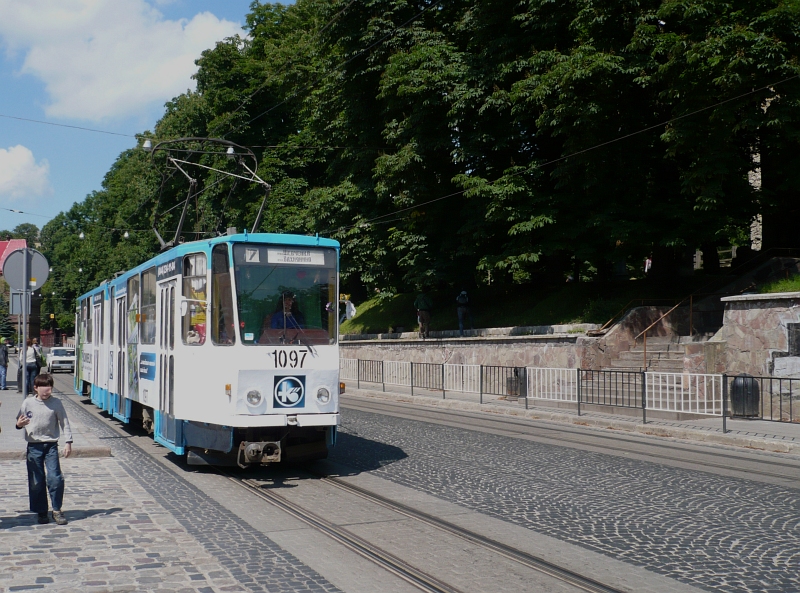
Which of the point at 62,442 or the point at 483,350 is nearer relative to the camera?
the point at 62,442

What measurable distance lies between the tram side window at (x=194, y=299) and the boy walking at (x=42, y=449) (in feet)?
9.34

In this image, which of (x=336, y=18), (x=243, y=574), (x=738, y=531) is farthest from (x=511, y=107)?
(x=243, y=574)

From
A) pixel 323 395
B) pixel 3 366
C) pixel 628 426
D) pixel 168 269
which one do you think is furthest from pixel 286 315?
pixel 3 366

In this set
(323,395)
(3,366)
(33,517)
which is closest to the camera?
(33,517)

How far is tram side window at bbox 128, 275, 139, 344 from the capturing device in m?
14.8

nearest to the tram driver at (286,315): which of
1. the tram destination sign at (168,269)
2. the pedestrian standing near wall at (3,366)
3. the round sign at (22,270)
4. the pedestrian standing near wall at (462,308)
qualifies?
the tram destination sign at (168,269)

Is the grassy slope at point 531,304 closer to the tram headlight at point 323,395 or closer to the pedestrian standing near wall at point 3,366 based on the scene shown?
the pedestrian standing near wall at point 3,366

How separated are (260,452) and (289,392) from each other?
2.65ft

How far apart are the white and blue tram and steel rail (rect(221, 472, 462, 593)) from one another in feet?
3.25

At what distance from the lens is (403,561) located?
21.9 feet

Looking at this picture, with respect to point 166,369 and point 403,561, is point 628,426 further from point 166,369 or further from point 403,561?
point 403,561

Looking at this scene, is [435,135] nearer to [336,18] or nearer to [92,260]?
[336,18]

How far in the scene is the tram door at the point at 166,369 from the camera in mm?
11688

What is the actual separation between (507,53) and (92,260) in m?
65.9
